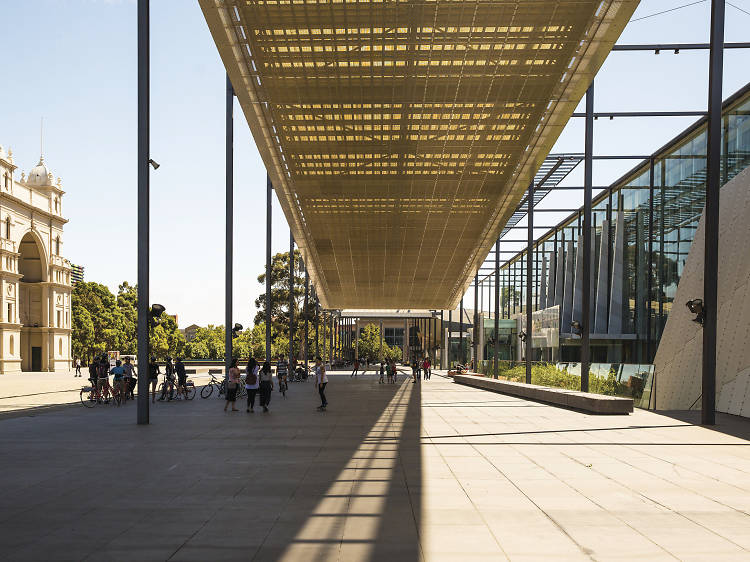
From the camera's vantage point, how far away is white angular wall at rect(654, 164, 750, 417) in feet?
62.1

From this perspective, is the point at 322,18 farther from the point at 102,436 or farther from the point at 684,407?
the point at 684,407

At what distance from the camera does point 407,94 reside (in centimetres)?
2573

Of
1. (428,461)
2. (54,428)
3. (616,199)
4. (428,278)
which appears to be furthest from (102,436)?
(428,278)

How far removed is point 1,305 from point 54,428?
62.9 metres

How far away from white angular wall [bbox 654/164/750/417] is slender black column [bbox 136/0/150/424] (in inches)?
531

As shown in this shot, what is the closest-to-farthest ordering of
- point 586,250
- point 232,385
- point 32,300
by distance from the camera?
point 232,385
point 586,250
point 32,300

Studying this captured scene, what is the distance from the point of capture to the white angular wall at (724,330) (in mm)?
18938

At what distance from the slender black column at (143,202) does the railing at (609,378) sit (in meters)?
13.2

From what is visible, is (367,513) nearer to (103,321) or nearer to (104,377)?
(104,377)

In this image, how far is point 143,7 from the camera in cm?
1616

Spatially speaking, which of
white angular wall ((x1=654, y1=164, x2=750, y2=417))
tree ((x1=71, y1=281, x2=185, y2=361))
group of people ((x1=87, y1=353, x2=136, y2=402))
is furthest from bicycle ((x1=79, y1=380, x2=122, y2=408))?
tree ((x1=71, y1=281, x2=185, y2=361))

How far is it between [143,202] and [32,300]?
2938 inches

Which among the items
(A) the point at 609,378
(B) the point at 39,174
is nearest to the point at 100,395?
(A) the point at 609,378

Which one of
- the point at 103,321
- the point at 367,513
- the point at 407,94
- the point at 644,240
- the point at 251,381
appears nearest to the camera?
the point at 367,513
